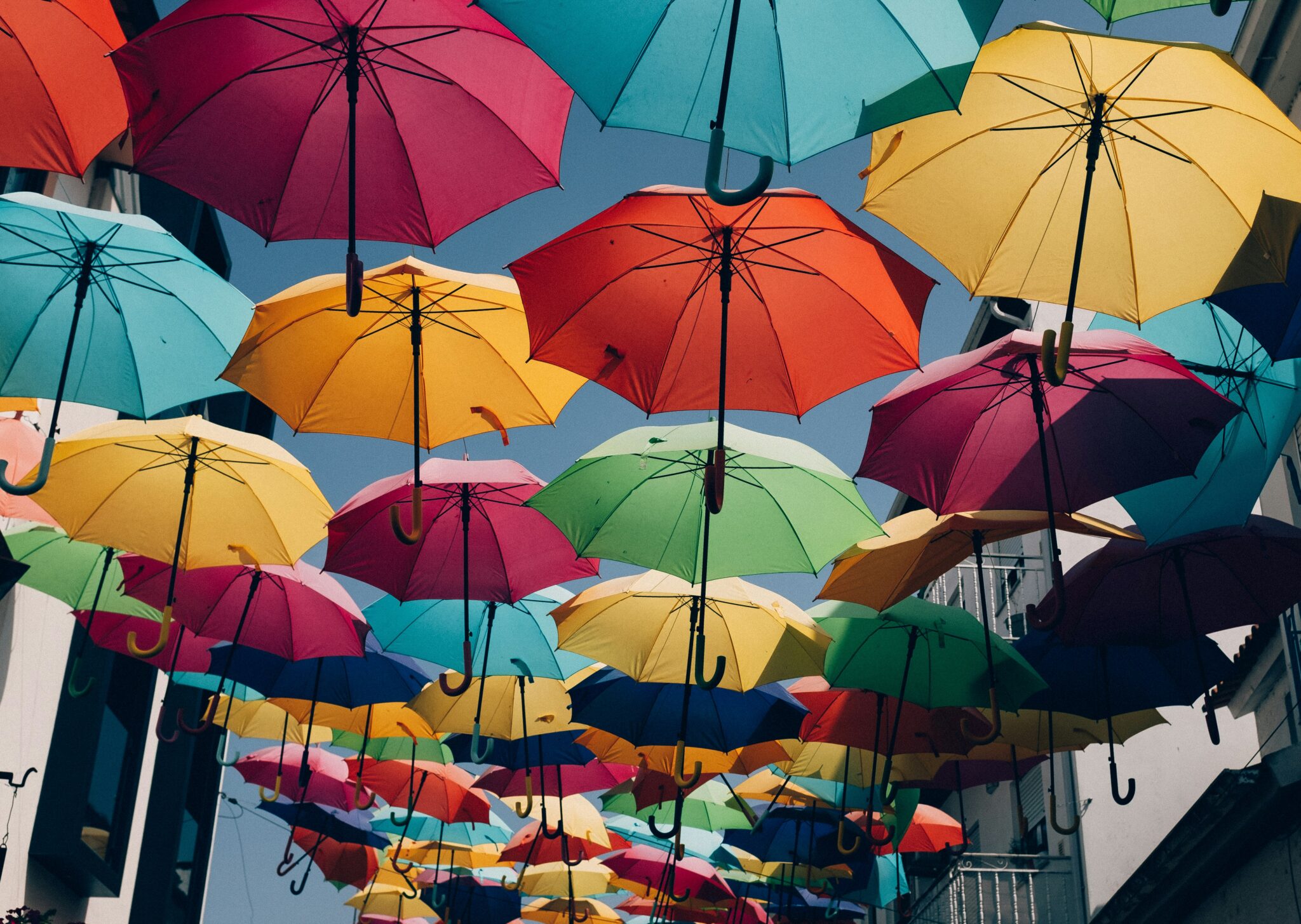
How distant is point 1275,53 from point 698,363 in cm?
692

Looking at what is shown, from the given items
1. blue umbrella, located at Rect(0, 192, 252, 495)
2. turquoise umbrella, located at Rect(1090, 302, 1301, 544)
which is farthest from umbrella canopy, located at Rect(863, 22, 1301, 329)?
blue umbrella, located at Rect(0, 192, 252, 495)

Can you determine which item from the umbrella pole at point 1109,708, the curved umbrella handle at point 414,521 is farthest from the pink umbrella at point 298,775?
the umbrella pole at point 1109,708

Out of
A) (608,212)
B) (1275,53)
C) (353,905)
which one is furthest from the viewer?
(353,905)

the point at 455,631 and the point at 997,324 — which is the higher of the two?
the point at 997,324

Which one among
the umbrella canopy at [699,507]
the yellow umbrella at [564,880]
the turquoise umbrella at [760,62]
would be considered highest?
the turquoise umbrella at [760,62]

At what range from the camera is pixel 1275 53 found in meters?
10.6

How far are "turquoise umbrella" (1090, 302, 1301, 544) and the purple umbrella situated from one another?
0.21 metres

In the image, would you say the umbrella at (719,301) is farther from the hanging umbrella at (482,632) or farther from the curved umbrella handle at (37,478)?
the hanging umbrella at (482,632)

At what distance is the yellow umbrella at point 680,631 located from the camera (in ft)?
29.3

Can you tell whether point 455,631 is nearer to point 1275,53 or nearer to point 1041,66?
point 1041,66

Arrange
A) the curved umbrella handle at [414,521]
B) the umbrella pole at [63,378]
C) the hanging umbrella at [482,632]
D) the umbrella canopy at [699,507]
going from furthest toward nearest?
the hanging umbrella at [482,632] → the umbrella canopy at [699,507] → the umbrella pole at [63,378] → the curved umbrella handle at [414,521]

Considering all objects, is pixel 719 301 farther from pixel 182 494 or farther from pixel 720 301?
pixel 182 494

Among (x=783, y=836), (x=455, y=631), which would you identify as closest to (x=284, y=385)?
(x=455, y=631)

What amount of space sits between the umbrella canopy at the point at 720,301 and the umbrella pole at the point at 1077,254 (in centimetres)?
110
